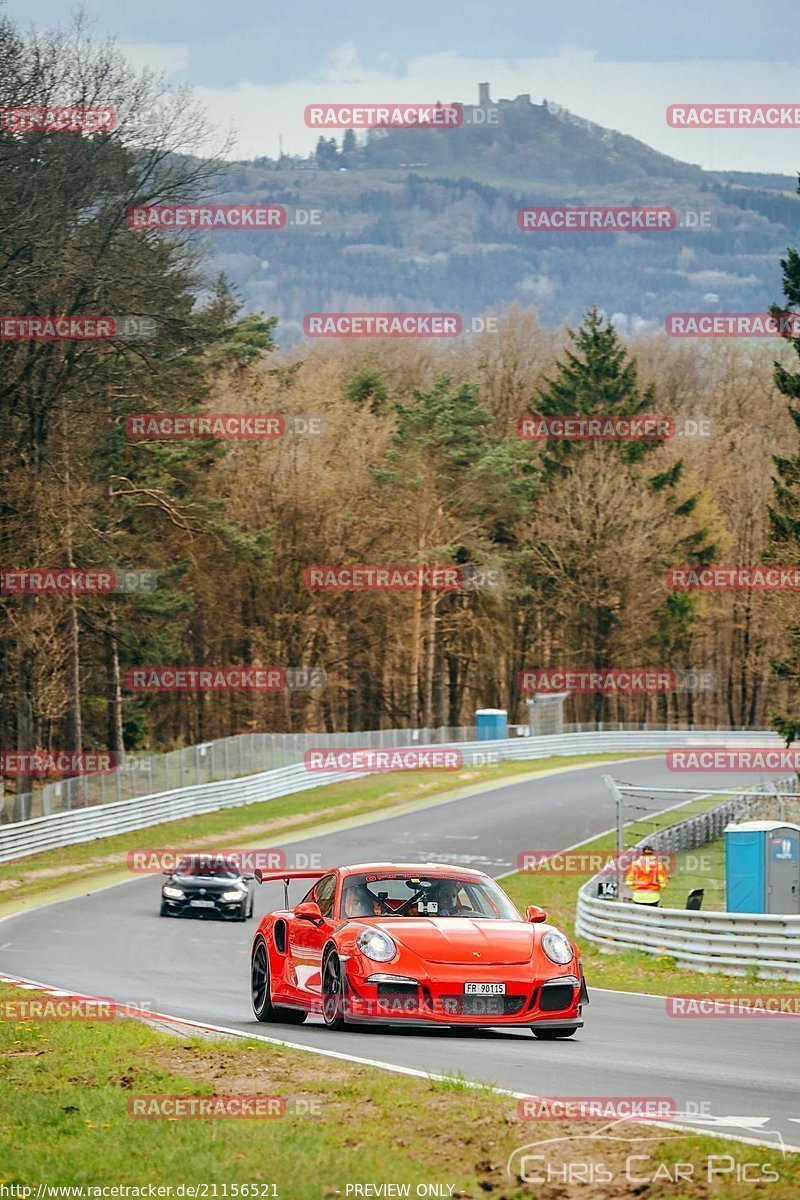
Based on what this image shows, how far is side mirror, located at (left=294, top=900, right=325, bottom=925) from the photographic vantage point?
13195 mm

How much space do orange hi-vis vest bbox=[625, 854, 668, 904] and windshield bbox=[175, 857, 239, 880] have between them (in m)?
8.54

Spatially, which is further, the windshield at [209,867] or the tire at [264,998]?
the windshield at [209,867]

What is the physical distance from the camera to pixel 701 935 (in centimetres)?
2220

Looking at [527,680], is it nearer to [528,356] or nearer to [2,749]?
[528,356]

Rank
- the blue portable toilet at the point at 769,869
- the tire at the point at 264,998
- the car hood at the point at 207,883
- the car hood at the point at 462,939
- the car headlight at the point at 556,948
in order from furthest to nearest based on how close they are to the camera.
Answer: the car hood at the point at 207,883 → the blue portable toilet at the point at 769,869 → the tire at the point at 264,998 → the car headlight at the point at 556,948 → the car hood at the point at 462,939

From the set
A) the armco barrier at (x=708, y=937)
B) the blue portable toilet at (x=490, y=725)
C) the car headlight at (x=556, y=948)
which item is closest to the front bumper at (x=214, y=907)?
the armco barrier at (x=708, y=937)

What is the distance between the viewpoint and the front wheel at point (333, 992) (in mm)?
12576

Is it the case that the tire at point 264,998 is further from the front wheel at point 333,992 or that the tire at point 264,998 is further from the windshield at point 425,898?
the windshield at point 425,898

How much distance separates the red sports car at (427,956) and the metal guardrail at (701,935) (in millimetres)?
8011

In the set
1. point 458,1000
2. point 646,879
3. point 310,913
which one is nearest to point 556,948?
point 458,1000

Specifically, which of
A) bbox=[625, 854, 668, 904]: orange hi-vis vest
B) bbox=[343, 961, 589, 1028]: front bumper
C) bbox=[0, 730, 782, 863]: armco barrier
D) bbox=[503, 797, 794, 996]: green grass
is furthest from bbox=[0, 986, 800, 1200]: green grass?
bbox=[0, 730, 782, 863]: armco barrier

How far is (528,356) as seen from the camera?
3775 inches

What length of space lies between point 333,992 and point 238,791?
1601 inches

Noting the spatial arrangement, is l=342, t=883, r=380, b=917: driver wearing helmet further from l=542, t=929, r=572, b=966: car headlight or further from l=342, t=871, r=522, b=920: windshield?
l=542, t=929, r=572, b=966: car headlight
